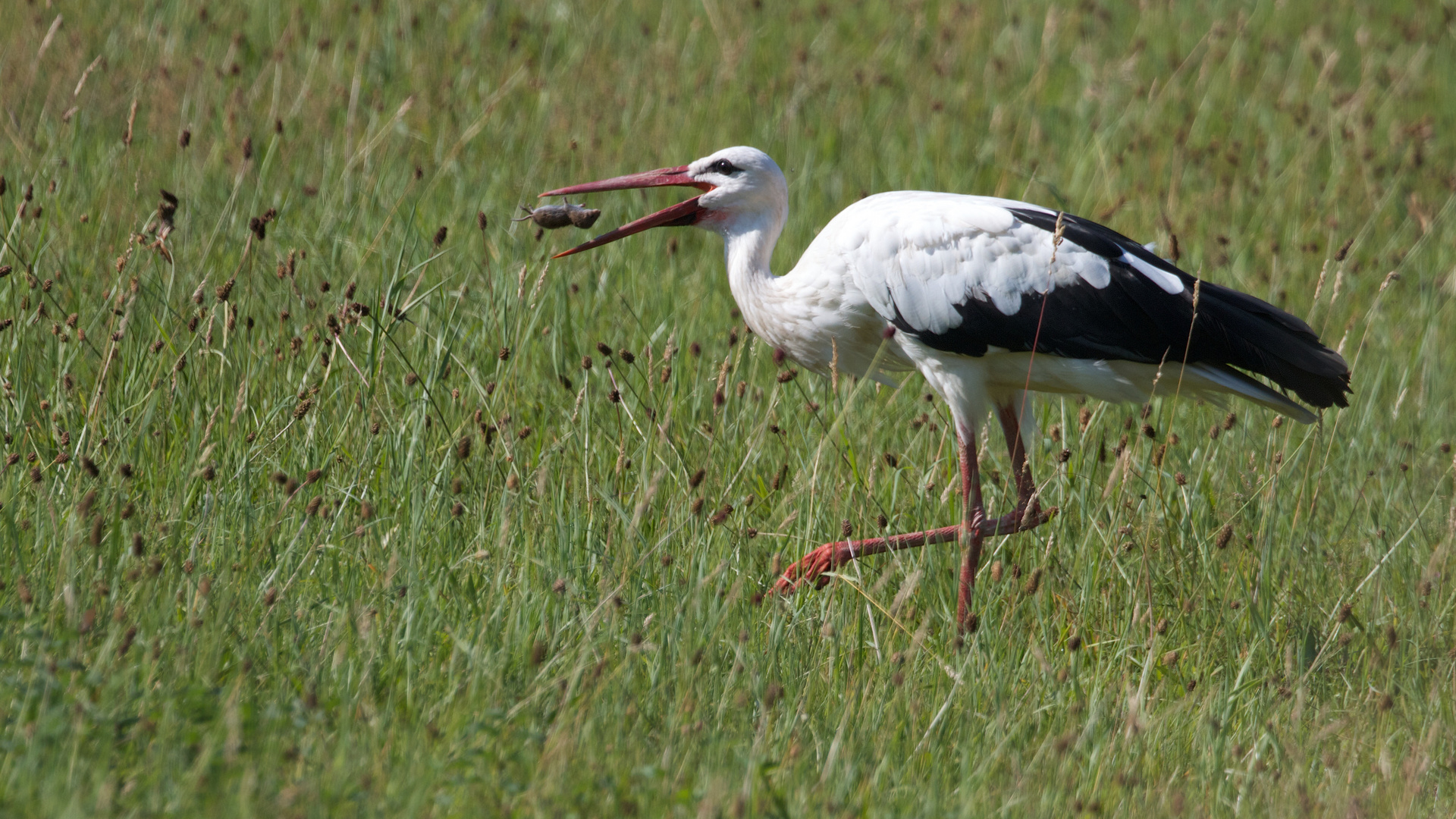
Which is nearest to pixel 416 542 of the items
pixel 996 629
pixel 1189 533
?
pixel 996 629

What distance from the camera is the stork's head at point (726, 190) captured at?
4.65 meters

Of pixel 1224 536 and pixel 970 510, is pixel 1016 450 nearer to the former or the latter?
pixel 970 510

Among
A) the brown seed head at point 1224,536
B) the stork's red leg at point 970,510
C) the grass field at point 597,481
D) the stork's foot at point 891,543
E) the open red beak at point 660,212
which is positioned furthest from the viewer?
the open red beak at point 660,212

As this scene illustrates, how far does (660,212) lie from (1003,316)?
120cm

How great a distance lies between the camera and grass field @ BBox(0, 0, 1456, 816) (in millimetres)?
2807

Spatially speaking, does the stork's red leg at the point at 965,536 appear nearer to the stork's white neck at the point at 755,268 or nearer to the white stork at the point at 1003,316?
the white stork at the point at 1003,316

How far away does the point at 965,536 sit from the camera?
4.24 metres

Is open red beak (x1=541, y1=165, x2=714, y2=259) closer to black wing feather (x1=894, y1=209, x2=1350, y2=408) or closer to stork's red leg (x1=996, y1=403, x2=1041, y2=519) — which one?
black wing feather (x1=894, y1=209, x2=1350, y2=408)

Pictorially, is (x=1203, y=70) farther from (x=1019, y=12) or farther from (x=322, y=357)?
(x=322, y=357)

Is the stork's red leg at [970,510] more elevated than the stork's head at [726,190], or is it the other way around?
the stork's head at [726,190]

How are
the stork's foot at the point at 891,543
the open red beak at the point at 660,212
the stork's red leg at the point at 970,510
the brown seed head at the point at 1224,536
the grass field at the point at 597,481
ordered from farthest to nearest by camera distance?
the open red beak at the point at 660,212
the stork's red leg at the point at 970,510
the stork's foot at the point at 891,543
the brown seed head at the point at 1224,536
the grass field at the point at 597,481

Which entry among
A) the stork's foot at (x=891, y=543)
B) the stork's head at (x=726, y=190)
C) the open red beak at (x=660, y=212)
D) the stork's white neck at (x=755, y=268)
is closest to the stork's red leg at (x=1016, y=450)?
the stork's foot at (x=891, y=543)

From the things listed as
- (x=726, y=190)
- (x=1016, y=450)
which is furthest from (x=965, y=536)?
(x=726, y=190)

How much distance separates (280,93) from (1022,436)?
13.4 ft
